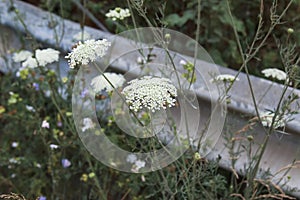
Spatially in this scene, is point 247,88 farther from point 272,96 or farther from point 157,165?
point 157,165

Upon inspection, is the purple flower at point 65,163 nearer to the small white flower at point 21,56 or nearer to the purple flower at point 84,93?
the purple flower at point 84,93

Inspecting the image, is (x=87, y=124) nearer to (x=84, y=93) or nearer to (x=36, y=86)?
(x=84, y=93)

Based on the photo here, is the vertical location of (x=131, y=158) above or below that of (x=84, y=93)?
below

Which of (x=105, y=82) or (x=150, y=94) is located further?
(x=105, y=82)

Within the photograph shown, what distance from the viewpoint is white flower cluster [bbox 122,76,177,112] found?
107 cm

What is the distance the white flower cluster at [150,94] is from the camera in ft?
3.52

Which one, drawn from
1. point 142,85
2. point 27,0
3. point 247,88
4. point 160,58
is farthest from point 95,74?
point 27,0

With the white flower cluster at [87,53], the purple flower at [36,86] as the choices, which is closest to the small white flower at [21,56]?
the purple flower at [36,86]

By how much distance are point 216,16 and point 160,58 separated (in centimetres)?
52

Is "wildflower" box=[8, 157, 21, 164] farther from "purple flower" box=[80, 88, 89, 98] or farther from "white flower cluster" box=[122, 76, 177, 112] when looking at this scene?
"white flower cluster" box=[122, 76, 177, 112]

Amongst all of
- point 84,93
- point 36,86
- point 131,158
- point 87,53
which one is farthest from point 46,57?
point 87,53

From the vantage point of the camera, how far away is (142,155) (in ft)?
5.72

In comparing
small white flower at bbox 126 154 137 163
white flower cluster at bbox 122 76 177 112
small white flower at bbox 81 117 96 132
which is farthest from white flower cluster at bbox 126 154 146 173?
white flower cluster at bbox 122 76 177 112

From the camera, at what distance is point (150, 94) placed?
3.55 ft
